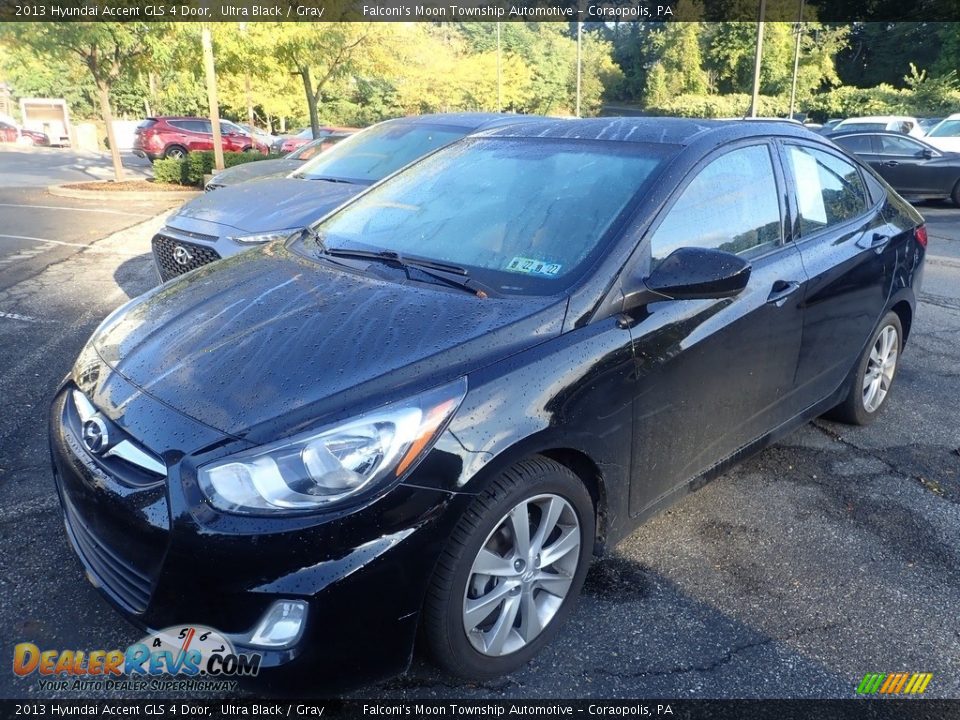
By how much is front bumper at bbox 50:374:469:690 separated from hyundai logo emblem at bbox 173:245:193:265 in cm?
383

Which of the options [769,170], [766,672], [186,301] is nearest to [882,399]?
[769,170]

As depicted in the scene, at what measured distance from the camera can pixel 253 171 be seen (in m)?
8.83

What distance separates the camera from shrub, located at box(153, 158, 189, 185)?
15.9m

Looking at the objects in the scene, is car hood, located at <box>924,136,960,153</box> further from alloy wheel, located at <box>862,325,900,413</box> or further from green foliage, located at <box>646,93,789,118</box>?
green foliage, located at <box>646,93,789,118</box>

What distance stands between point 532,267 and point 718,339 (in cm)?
79

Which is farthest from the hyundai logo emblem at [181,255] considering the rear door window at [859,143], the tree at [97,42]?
the rear door window at [859,143]

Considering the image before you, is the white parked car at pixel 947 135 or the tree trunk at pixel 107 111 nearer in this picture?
the tree trunk at pixel 107 111

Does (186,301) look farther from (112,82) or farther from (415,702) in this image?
(112,82)

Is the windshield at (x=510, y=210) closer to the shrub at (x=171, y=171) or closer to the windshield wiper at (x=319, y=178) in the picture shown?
the windshield wiper at (x=319, y=178)

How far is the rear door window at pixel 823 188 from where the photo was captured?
137 inches

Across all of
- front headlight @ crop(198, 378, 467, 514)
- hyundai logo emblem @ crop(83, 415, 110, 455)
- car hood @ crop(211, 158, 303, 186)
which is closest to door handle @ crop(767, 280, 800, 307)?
front headlight @ crop(198, 378, 467, 514)

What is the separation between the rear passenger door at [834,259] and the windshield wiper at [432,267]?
158cm

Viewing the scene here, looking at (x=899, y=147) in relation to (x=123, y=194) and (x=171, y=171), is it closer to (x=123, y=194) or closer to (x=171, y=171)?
(x=171, y=171)

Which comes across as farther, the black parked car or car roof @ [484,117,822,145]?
the black parked car
